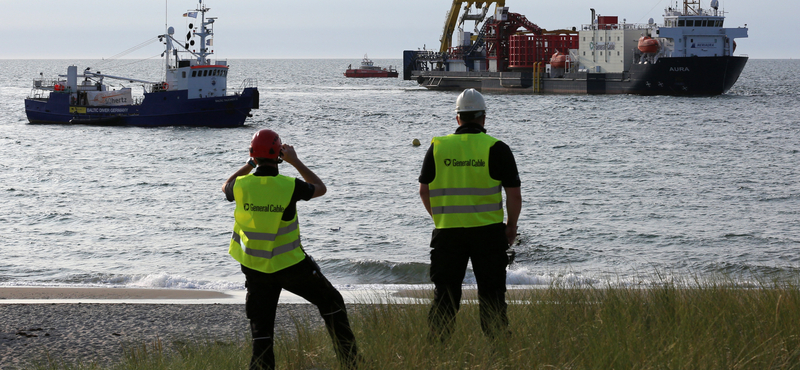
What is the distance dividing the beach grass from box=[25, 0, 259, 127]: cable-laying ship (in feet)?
113

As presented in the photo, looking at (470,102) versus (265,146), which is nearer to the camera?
(265,146)

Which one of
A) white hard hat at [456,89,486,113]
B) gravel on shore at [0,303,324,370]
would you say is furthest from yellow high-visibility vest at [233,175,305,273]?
gravel on shore at [0,303,324,370]

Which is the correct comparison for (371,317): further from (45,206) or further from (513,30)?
(513,30)

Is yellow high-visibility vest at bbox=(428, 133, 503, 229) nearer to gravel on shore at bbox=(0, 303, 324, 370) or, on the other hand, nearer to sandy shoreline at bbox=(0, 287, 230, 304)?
gravel on shore at bbox=(0, 303, 324, 370)

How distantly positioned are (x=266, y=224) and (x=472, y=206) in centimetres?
123

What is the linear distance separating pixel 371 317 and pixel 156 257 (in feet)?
26.9

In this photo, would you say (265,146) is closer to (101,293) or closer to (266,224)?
(266,224)

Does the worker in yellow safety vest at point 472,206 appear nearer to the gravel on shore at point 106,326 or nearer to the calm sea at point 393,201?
the gravel on shore at point 106,326

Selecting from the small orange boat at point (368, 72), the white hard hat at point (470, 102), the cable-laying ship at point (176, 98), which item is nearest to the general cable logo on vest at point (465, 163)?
the white hard hat at point (470, 102)

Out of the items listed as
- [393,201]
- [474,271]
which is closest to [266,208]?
[474,271]

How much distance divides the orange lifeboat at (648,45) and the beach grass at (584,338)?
53.0m

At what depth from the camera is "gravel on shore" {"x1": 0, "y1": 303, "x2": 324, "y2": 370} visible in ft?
20.8

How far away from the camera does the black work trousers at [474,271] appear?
179 inches

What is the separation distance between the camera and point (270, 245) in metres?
4.27
